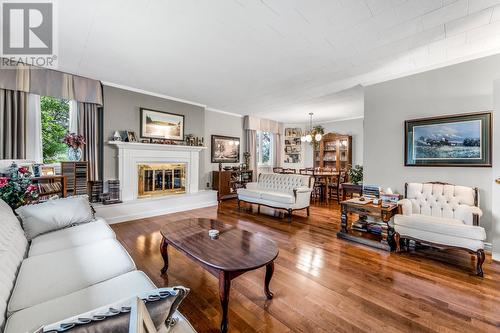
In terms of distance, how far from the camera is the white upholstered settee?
2.39m

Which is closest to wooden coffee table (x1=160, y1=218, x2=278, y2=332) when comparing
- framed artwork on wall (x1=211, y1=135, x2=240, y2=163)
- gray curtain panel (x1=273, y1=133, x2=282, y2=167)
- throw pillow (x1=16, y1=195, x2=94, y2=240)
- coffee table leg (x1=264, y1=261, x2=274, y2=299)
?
coffee table leg (x1=264, y1=261, x2=274, y2=299)

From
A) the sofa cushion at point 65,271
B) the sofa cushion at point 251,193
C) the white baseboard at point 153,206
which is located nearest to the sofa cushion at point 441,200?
the sofa cushion at point 251,193

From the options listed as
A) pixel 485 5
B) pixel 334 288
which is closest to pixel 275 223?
pixel 334 288

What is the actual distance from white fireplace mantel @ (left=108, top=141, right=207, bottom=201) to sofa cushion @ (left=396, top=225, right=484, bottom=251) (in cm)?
442

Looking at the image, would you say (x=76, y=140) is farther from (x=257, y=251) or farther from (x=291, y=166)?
(x=291, y=166)

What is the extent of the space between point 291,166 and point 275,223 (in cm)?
482

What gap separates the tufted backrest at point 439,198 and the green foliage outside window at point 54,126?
5.94 m

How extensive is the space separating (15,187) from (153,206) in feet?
7.53

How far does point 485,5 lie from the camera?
2.06 m

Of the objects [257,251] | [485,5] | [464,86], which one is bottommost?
[257,251]

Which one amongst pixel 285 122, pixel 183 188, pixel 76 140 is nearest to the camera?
pixel 76 140

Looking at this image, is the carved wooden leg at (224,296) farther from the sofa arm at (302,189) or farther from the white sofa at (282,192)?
the sofa arm at (302,189)

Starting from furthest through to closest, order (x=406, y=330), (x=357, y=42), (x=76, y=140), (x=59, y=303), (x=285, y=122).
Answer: (x=285, y=122) < (x=76, y=140) < (x=357, y=42) < (x=406, y=330) < (x=59, y=303)

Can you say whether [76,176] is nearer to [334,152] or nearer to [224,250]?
[224,250]
